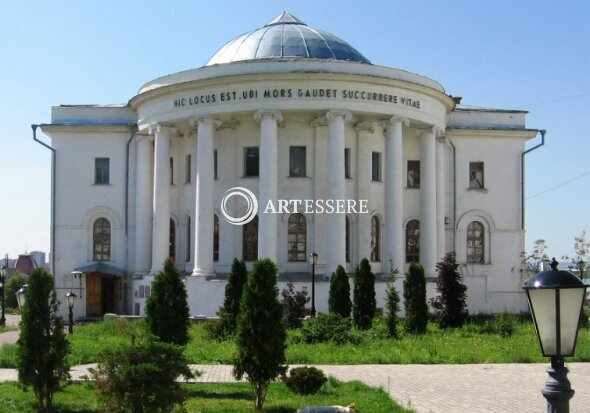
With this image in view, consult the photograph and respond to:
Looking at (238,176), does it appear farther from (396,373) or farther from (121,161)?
(396,373)

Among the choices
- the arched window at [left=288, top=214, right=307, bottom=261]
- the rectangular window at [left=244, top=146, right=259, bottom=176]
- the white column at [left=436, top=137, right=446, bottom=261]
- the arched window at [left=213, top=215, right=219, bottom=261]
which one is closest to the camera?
the arched window at [left=288, top=214, right=307, bottom=261]

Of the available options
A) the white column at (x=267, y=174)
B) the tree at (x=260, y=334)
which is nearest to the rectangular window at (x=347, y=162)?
the white column at (x=267, y=174)

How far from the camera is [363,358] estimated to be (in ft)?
Answer: 64.2

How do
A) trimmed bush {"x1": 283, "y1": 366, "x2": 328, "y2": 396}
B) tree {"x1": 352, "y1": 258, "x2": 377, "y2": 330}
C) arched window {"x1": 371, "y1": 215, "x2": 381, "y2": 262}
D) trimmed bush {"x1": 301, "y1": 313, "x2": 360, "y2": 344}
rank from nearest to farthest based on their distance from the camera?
trimmed bush {"x1": 283, "y1": 366, "x2": 328, "y2": 396}
trimmed bush {"x1": 301, "y1": 313, "x2": 360, "y2": 344}
tree {"x1": 352, "y1": 258, "x2": 377, "y2": 330}
arched window {"x1": 371, "y1": 215, "x2": 381, "y2": 262}

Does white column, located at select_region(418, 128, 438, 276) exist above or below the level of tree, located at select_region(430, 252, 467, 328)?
above

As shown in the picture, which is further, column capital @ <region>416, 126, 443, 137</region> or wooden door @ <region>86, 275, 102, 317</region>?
wooden door @ <region>86, 275, 102, 317</region>

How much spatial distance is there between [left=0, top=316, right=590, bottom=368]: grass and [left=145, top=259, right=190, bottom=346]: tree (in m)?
1.47

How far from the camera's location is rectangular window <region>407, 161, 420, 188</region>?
112 feet

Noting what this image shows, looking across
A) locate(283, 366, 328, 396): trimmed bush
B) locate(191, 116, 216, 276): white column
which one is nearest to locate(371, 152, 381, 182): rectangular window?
locate(191, 116, 216, 276): white column

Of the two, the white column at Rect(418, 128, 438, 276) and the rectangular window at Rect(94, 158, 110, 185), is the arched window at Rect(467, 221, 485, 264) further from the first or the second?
the rectangular window at Rect(94, 158, 110, 185)

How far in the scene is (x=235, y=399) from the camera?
45.3 ft

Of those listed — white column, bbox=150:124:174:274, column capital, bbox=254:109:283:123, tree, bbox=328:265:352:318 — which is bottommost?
tree, bbox=328:265:352:318

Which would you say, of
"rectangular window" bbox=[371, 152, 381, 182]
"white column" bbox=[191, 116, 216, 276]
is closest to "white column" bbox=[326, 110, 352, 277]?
"rectangular window" bbox=[371, 152, 381, 182]

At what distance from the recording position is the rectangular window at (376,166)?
33219mm
